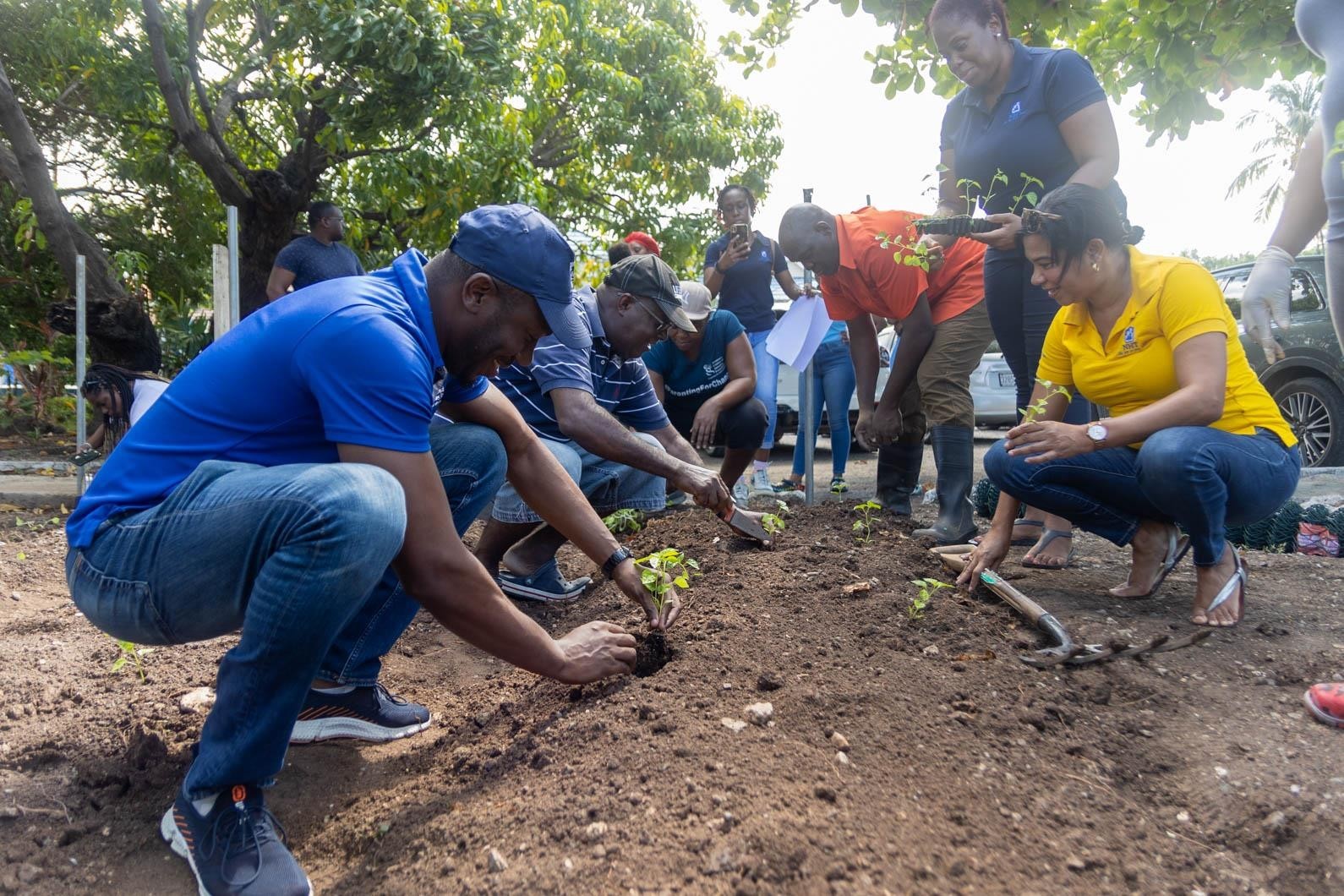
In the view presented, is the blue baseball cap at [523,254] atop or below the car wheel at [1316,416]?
Answer: atop

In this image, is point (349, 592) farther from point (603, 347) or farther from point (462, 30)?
point (462, 30)

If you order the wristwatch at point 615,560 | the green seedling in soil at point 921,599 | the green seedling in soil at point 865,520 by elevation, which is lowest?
the green seedling in soil at point 865,520

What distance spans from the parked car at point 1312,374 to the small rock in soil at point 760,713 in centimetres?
629

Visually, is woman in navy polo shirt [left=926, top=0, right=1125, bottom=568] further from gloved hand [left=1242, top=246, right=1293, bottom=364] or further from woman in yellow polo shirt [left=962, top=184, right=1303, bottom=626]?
gloved hand [left=1242, top=246, right=1293, bottom=364]

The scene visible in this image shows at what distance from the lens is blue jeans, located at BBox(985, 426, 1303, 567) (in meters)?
2.79

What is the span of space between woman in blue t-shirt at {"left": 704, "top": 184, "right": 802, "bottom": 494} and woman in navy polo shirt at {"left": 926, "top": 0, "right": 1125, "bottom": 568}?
7.38 ft

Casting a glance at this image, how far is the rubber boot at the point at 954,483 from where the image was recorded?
401 centimetres

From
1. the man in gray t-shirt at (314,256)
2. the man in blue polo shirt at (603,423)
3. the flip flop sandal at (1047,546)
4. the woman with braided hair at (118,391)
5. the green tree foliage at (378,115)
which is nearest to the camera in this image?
the man in blue polo shirt at (603,423)

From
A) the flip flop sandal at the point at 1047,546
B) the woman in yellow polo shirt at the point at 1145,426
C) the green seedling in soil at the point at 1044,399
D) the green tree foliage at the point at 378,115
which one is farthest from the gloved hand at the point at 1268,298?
the green tree foliage at the point at 378,115

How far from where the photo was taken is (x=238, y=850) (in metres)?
1.75

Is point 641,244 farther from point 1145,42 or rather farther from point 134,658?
point 134,658

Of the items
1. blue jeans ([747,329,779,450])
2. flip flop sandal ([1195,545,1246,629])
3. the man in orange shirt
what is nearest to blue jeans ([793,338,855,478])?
blue jeans ([747,329,779,450])

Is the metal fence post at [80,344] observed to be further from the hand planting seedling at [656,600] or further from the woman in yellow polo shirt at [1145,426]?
the woman in yellow polo shirt at [1145,426]

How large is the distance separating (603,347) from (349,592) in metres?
2.23
